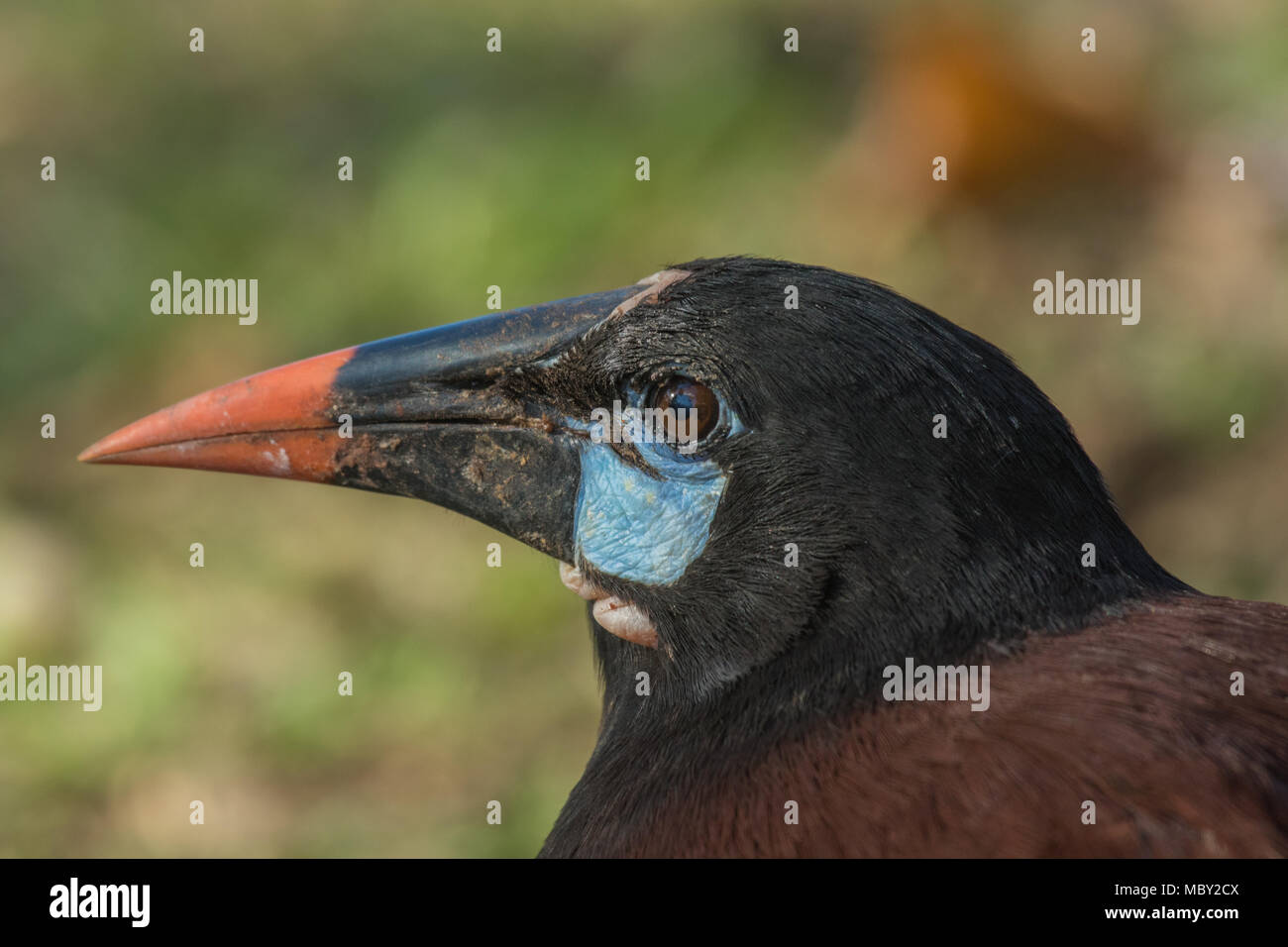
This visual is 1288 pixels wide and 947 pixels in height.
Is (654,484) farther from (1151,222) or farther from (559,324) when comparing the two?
(1151,222)

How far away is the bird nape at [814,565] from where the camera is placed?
6.27ft

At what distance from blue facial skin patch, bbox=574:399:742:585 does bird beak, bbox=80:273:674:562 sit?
4cm

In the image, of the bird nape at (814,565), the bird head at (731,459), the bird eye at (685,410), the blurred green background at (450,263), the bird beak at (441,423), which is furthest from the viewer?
the blurred green background at (450,263)

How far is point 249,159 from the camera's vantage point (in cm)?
737

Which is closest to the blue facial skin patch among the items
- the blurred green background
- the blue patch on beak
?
the blue patch on beak

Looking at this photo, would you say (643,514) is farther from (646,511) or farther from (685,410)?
(685,410)

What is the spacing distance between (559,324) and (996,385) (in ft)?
2.52

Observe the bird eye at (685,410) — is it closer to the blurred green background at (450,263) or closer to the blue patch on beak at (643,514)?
the blue patch on beak at (643,514)

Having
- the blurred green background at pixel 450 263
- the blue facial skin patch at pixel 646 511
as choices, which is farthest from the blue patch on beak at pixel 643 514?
the blurred green background at pixel 450 263

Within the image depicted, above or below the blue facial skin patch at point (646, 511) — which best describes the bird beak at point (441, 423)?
above

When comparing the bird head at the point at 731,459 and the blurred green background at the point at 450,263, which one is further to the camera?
the blurred green background at the point at 450,263

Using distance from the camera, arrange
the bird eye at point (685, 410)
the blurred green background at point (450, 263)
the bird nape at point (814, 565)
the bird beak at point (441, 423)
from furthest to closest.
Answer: the blurred green background at point (450, 263) < the bird beak at point (441, 423) < the bird eye at point (685, 410) < the bird nape at point (814, 565)

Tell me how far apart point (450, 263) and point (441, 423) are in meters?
4.17

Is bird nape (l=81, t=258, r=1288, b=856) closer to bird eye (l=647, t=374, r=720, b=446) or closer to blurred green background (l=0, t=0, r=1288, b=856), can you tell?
bird eye (l=647, t=374, r=720, b=446)
